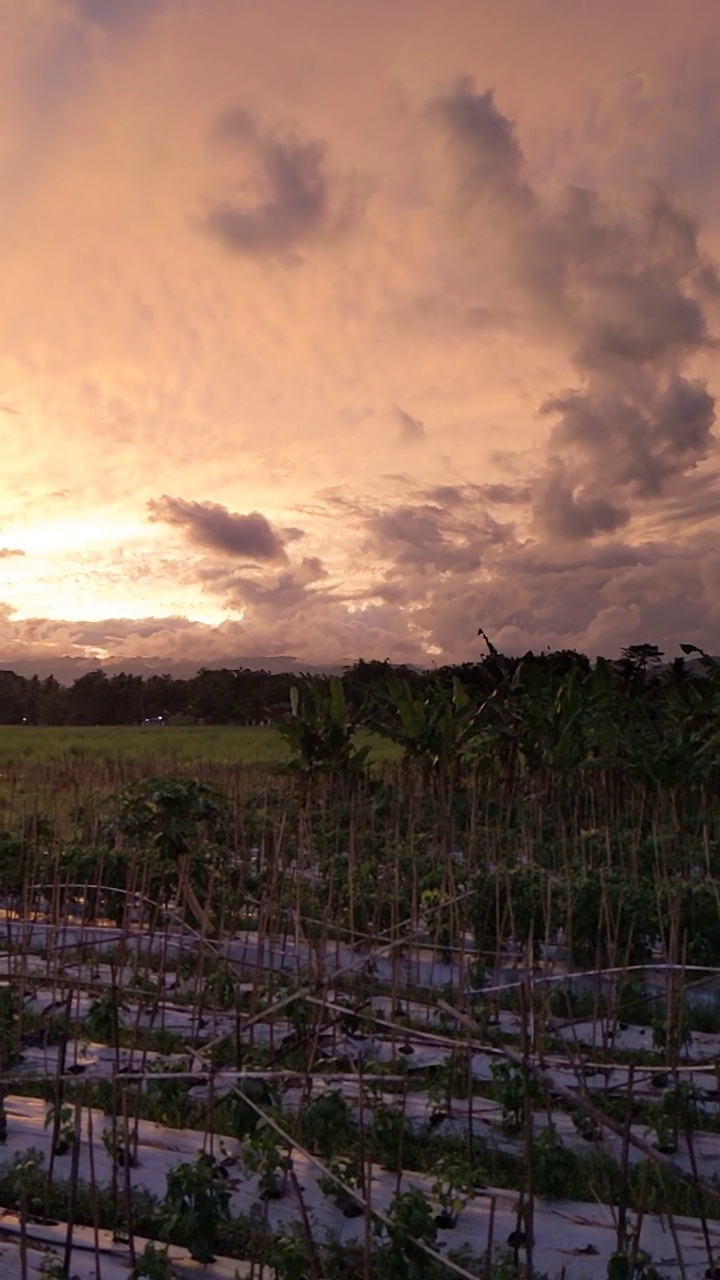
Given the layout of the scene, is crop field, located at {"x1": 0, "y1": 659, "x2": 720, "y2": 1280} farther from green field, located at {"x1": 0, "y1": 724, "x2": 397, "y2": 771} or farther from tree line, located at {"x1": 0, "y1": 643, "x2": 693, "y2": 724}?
tree line, located at {"x1": 0, "y1": 643, "x2": 693, "y2": 724}

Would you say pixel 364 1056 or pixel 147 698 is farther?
pixel 147 698

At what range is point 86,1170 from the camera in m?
4.12

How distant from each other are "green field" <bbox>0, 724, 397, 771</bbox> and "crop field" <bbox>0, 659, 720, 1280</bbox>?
8.56 metres

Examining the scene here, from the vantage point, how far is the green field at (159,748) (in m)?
19.4

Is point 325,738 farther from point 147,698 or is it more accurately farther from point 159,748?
point 147,698

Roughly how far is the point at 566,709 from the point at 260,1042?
24.7 ft

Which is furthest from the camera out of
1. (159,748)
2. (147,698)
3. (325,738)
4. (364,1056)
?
(147,698)

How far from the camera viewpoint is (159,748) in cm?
2319

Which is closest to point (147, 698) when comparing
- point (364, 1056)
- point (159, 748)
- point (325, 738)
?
point (159, 748)

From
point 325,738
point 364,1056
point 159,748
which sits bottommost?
point 364,1056

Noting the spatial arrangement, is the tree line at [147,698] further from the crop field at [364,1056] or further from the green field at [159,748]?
the crop field at [364,1056]

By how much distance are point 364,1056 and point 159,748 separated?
18632mm

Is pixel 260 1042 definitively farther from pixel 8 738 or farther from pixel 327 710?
pixel 8 738

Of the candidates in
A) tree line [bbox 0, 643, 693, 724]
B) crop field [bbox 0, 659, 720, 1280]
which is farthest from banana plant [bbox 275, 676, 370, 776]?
tree line [bbox 0, 643, 693, 724]
